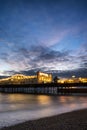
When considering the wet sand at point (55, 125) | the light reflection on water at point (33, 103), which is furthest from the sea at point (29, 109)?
the wet sand at point (55, 125)

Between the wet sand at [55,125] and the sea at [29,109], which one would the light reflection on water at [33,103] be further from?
the wet sand at [55,125]

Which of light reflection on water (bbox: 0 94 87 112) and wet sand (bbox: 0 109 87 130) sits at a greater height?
light reflection on water (bbox: 0 94 87 112)

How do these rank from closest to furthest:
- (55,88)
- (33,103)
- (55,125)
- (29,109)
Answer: (55,125) → (29,109) → (33,103) → (55,88)

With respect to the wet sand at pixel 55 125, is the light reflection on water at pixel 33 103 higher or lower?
higher

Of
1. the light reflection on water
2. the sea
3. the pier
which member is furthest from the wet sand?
the pier

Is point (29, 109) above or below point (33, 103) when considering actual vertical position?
below

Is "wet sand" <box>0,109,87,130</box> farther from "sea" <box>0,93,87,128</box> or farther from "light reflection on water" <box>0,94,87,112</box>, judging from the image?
"light reflection on water" <box>0,94,87,112</box>

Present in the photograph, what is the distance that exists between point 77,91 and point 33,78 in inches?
2373

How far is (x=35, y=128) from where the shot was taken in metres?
18.9

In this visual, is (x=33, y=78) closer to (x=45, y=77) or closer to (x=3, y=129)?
(x=45, y=77)

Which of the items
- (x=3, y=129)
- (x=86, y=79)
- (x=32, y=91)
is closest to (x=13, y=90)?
(x=32, y=91)

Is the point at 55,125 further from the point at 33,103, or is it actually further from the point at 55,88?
the point at 55,88

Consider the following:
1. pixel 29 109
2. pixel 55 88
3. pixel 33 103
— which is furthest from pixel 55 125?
pixel 55 88

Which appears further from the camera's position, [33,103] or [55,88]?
[55,88]
